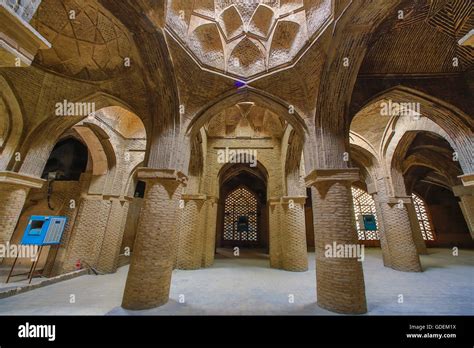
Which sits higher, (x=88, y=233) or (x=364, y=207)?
(x=364, y=207)

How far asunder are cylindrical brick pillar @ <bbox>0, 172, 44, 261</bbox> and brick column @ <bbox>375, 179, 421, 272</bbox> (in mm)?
12442

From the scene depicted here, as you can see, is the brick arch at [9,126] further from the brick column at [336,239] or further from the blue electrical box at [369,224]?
the blue electrical box at [369,224]

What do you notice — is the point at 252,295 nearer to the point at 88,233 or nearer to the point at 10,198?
the point at 10,198

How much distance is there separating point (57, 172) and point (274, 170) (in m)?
11.1

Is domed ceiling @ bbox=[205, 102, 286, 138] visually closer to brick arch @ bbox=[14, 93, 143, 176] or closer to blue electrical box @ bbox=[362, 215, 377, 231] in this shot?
brick arch @ bbox=[14, 93, 143, 176]

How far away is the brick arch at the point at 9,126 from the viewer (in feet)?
17.9

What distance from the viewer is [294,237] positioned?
26.4 feet

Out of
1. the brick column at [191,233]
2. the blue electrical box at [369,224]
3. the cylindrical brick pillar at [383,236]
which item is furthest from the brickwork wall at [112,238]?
the blue electrical box at [369,224]

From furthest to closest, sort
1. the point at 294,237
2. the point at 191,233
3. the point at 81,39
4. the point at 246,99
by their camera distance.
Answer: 1. the point at 191,233
2. the point at 294,237
3. the point at 246,99
4. the point at 81,39

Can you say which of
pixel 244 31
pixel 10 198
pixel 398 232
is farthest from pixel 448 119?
pixel 10 198

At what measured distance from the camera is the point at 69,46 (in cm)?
558

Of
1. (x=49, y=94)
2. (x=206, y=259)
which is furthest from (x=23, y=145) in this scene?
(x=206, y=259)

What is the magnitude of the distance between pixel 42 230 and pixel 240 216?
41.7 ft

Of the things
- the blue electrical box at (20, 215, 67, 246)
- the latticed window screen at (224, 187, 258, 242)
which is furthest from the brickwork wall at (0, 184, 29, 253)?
the latticed window screen at (224, 187, 258, 242)
